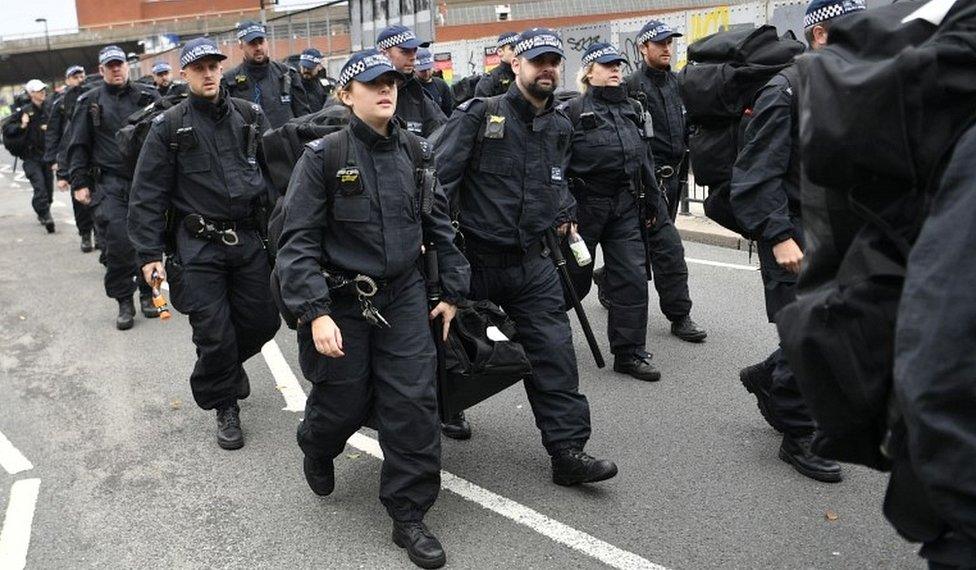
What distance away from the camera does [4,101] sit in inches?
3784

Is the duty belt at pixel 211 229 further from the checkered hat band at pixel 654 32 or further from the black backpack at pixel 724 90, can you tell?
the checkered hat band at pixel 654 32

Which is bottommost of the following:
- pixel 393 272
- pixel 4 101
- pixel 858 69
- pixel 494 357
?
pixel 4 101

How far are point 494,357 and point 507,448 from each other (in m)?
1.01

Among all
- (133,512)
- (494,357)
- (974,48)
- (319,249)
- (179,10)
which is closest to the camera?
(974,48)

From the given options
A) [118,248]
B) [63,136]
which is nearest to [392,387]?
[118,248]

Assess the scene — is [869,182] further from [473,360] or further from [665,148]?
[665,148]

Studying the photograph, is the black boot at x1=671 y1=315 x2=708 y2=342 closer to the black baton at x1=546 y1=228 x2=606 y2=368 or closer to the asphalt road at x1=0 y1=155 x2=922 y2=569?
the asphalt road at x1=0 y1=155 x2=922 y2=569

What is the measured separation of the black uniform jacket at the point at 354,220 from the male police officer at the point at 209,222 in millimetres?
1482

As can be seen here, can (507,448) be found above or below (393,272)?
below

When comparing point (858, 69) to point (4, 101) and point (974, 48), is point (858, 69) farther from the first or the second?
point (4, 101)

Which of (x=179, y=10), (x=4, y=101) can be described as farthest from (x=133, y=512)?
(x=4, y=101)

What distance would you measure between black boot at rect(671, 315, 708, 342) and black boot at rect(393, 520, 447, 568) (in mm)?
3271

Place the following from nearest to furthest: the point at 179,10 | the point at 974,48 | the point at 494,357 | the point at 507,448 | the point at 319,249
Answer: the point at 974,48
the point at 319,249
the point at 494,357
the point at 507,448
the point at 179,10

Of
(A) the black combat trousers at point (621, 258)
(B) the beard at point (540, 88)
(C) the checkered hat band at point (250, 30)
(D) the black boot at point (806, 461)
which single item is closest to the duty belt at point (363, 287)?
(B) the beard at point (540, 88)
